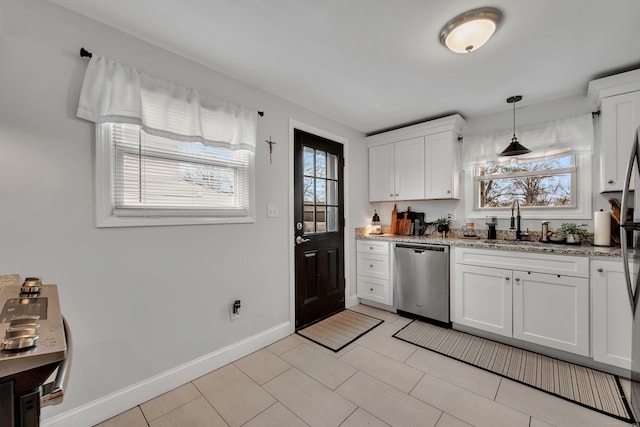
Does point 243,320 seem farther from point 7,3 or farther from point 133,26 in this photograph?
point 7,3

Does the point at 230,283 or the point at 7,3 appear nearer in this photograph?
the point at 7,3

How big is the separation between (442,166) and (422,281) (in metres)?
1.34

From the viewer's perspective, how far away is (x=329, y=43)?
5.98ft

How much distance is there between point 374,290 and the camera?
3389 millimetres

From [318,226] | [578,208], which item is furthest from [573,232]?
[318,226]

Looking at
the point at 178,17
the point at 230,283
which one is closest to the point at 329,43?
the point at 178,17

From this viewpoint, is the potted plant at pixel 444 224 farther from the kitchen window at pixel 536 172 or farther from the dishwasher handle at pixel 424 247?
the dishwasher handle at pixel 424 247

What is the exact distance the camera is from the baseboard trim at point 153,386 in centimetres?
150

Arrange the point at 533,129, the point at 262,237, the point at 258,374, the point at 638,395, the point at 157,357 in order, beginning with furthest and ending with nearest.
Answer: the point at 533,129 < the point at 262,237 < the point at 258,374 < the point at 157,357 < the point at 638,395

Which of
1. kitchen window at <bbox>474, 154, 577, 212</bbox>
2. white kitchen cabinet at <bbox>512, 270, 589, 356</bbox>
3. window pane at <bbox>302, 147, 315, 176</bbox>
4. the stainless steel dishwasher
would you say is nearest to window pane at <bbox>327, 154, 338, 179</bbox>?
window pane at <bbox>302, 147, 315, 176</bbox>

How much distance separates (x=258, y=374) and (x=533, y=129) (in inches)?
136

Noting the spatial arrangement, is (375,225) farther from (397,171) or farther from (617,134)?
(617,134)

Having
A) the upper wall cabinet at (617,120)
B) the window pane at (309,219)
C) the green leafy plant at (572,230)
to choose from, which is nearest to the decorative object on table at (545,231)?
the green leafy plant at (572,230)

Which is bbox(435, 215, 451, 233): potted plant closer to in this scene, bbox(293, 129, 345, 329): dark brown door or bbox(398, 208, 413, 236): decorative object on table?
bbox(398, 208, 413, 236): decorative object on table
